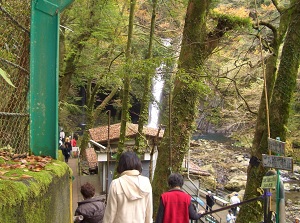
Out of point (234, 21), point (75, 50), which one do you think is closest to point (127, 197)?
point (234, 21)

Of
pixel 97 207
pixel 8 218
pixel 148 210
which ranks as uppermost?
pixel 8 218

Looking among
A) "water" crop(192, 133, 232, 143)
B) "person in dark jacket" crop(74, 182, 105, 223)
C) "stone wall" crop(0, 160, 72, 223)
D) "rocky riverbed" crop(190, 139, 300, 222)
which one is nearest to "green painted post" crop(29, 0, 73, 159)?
"stone wall" crop(0, 160, 72, 223)

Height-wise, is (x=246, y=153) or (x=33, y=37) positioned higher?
(x=33, y=37)

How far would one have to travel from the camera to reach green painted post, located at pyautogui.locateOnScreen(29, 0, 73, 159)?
3.06 meters

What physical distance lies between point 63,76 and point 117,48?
506cm

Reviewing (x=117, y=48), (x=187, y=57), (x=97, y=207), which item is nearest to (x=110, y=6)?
(x=117, y=48)

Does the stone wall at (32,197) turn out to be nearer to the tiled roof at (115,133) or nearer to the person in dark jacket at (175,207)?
the person in dark jacket at (175,207)

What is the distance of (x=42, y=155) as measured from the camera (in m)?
3.22

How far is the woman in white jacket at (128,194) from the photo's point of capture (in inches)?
117

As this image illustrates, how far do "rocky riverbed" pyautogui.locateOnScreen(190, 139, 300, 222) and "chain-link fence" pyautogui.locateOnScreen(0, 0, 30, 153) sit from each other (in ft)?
50.7

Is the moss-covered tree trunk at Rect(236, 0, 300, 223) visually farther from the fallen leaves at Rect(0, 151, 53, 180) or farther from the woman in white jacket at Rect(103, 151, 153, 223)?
the fallen leaves at Rect(0, 151, 53, 180)

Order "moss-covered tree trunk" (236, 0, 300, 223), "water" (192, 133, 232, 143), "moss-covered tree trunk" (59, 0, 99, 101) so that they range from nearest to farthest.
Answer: "moss-covered tree trunk" (236, 0, 300, 223), "moss-covered tree trunk" (59, 0, 99, 101), "water" (192, 133, 232, 143)

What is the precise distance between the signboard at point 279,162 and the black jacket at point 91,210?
201cm

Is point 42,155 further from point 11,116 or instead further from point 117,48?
point 117,48
